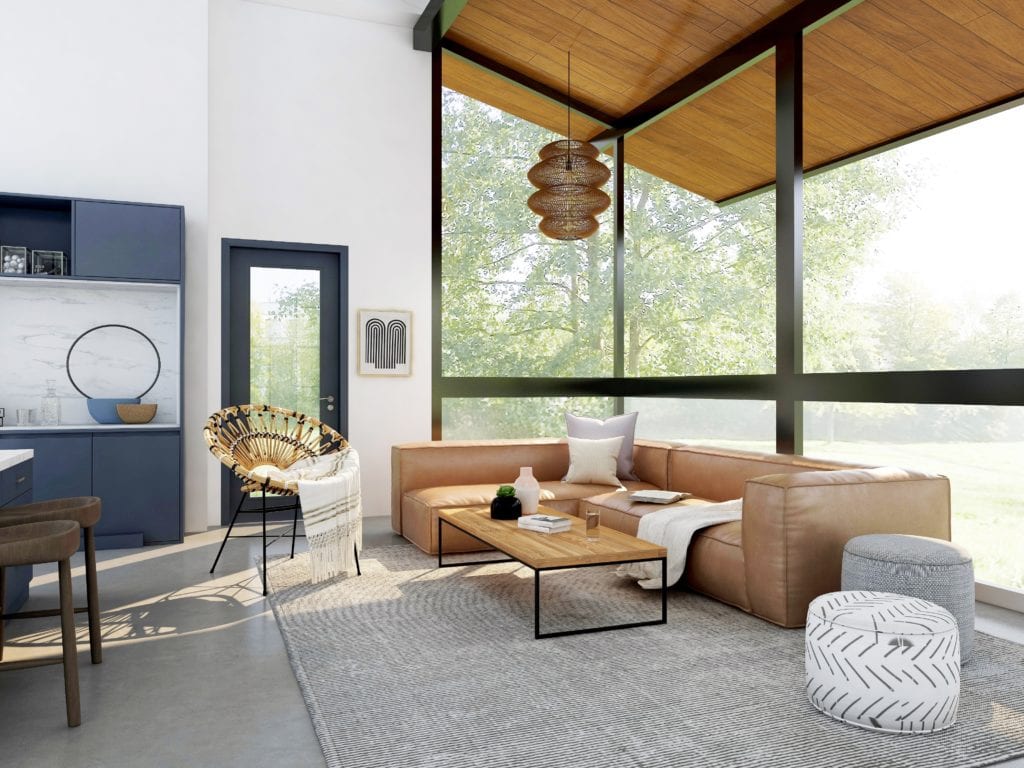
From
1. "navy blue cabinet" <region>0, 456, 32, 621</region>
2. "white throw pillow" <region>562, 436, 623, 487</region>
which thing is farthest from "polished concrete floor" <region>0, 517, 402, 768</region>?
"white throw pillow" <region>562, 436, 623, 487</region>

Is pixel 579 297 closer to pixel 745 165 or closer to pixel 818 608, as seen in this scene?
pixel 745 165

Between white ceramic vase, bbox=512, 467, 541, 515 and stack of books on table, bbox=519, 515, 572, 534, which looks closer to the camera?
stack of books on table, bbox=519, 515, 572, 534

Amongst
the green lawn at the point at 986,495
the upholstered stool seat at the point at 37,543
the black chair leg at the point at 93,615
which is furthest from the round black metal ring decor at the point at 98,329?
the green lawn at the point at 986,495

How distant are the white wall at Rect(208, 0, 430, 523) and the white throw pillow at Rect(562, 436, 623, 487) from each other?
1489mm

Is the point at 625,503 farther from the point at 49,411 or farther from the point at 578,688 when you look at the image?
the point at 49,411

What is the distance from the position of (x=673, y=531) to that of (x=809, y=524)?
797 mm

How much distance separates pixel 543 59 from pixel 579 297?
8.44 ft

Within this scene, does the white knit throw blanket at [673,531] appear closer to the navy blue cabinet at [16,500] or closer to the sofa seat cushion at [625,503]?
the sofa seat cushion at [625,503]

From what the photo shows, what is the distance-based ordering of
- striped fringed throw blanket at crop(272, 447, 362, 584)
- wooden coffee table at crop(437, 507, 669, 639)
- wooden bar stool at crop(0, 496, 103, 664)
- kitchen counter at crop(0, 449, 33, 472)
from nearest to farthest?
wooden bar stool at crop(0, 496, 103, 664) → kitchen counter at crop(0, 449, 33, 472) → wooden coffee table at crop(437, 507, 669, 639) → striped fringed throw blanket at crop(272, 447, 362, 584)

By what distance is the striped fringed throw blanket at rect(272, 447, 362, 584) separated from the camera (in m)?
4.11

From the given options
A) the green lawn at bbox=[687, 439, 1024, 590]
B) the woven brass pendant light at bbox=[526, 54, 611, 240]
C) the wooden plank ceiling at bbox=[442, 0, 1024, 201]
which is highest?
the wooden plank ceiling at bbox=[442, 0, 1024, 201]

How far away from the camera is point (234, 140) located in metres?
5.81

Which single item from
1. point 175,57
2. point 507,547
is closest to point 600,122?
point 175,57

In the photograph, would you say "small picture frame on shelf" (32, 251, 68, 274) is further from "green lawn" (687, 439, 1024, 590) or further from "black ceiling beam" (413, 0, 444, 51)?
"green lawn" (687, 439, 1024, 590)
